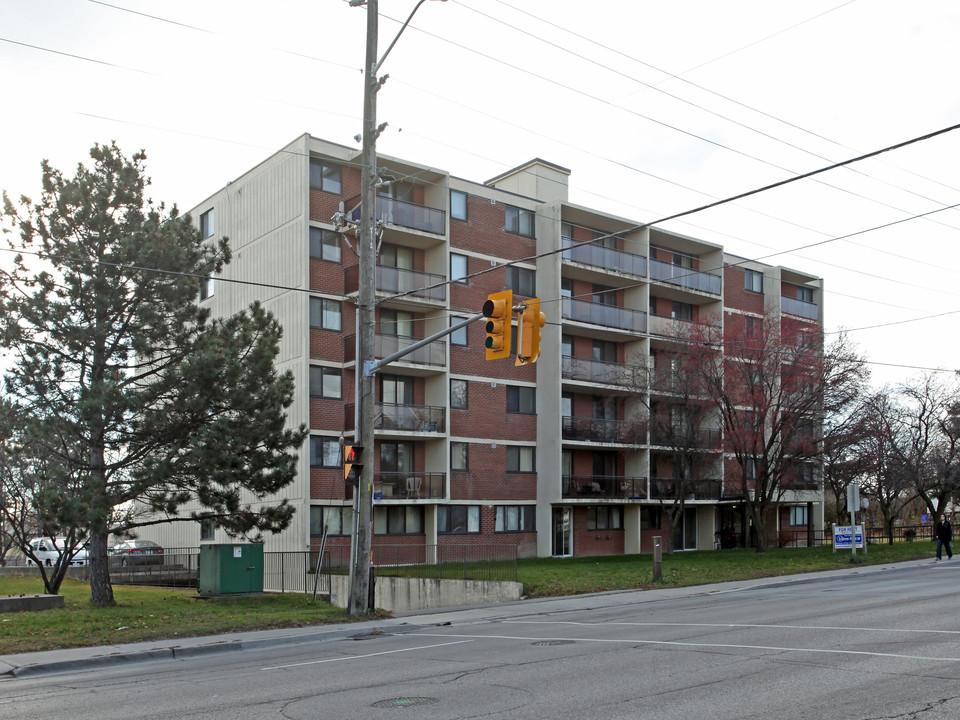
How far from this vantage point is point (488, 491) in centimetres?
3994

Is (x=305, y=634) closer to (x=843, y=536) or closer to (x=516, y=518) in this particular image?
(x=843, y=536)

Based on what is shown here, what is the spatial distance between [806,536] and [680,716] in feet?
168

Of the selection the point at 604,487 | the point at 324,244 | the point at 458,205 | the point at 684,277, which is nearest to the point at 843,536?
the point at 604,487

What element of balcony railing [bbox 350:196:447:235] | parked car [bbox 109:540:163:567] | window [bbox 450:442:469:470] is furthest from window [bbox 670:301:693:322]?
parked car [bbox 109:540:163:567]

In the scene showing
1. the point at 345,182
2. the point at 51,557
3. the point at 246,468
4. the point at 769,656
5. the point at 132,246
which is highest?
the point at 345,182

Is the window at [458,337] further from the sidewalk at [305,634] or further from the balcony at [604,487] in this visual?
the sidewalk at [305,634]

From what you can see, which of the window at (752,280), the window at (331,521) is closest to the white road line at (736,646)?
the window at (331,521)

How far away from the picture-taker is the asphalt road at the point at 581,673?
864 centimetres

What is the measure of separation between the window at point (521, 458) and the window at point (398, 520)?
526 cm

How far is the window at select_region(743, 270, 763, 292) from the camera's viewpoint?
53.9m

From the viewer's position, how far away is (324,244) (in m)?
36.0

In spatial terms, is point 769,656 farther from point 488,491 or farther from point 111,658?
point 488,491

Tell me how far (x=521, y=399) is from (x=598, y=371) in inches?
162

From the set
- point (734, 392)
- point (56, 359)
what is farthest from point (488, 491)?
point (56, 359)
